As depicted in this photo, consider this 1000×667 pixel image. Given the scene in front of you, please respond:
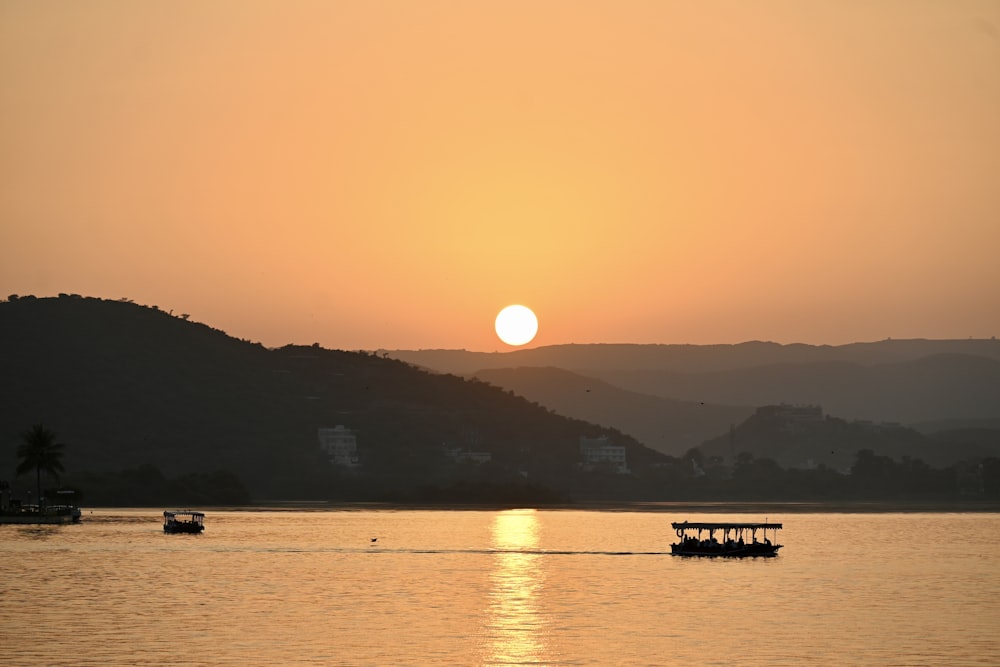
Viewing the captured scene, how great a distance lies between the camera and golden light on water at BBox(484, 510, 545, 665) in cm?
8400

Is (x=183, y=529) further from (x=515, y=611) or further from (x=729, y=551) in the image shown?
(x=515, y=611)

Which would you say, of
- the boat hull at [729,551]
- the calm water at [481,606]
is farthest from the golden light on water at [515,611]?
the boat hull at [729,551]

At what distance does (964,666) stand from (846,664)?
5.99 m

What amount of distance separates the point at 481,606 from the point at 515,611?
3856mm

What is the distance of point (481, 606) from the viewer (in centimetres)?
10900

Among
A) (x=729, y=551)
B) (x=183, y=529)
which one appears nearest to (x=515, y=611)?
(x=729, y=551)

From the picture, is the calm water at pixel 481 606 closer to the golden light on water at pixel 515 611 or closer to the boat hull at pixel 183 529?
the golden light on water at pixel 515 611

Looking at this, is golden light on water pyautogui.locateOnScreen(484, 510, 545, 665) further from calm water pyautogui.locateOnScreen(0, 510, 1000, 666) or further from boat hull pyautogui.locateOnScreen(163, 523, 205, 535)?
boat hull pyautogui.locateOnScreen(163, 523, 205, 535)

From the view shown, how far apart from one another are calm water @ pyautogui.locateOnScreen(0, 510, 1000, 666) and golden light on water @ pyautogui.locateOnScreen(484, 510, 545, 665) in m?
0.23

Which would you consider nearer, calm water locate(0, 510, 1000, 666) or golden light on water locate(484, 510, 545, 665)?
golden light on water locate(484, 510, 545, 665)

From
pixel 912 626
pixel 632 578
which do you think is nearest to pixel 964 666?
pixel 912 626

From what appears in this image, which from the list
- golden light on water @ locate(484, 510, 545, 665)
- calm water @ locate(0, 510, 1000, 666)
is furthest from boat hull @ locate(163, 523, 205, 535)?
golden light on water @ locate(484, 510, 545, 665)

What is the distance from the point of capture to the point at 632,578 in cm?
13500

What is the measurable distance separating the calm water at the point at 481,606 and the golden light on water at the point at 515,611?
0.76ft
